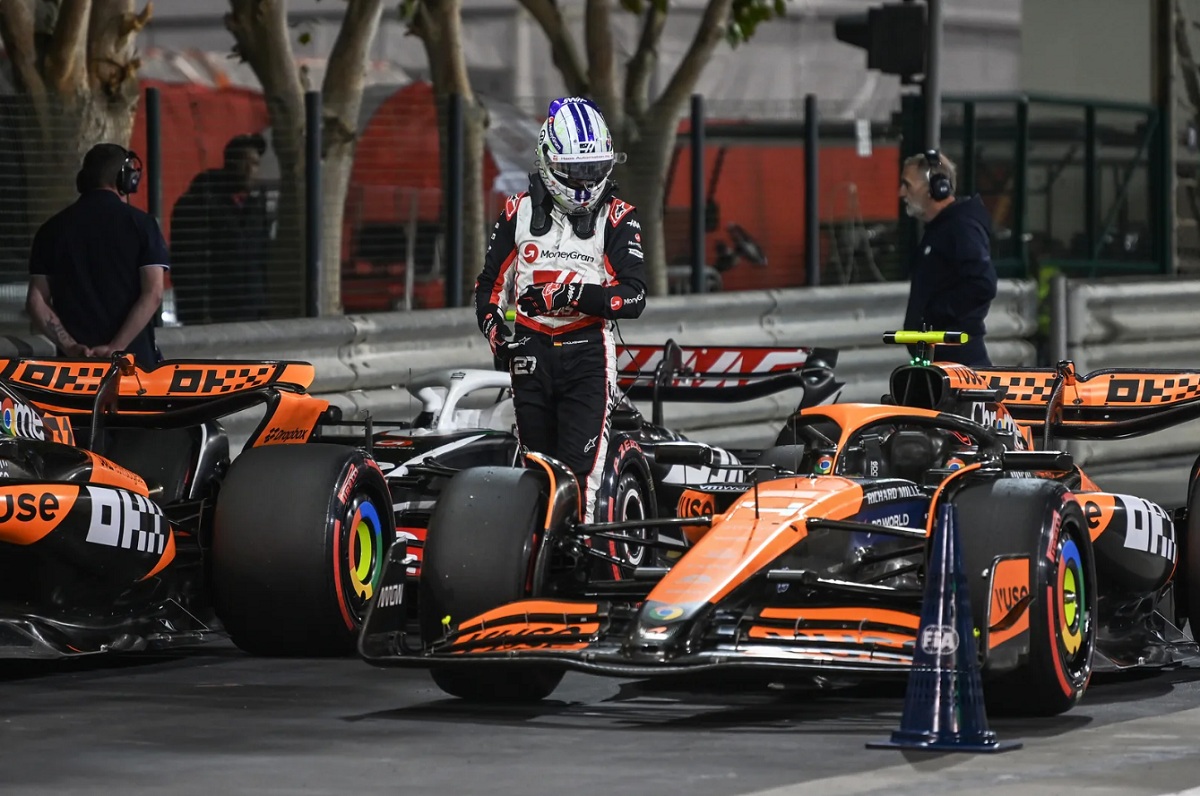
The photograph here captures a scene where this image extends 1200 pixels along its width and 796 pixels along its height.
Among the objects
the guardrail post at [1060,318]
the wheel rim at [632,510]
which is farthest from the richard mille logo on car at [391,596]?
the guardrail post at [1060,318]

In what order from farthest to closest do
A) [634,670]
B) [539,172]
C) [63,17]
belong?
[63,17] → [539,172] → [634,670]

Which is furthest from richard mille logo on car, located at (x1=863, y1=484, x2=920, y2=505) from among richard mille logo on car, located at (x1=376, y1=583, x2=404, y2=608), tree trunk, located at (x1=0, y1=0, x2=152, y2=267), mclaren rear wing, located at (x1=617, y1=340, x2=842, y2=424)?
tree trunk, located at (x1=0, y1=0, x2=152, y2=267)

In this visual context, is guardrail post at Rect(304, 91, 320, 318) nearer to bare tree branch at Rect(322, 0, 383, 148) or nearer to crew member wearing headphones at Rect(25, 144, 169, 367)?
bare tree branch at Rect(322, 0, 383, 148)

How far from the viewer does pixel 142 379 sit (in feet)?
33.6

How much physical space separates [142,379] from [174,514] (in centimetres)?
66

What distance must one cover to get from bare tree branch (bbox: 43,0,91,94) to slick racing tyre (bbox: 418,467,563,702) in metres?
5.96

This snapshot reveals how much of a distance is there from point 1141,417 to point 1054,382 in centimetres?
36

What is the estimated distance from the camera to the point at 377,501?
9.84m

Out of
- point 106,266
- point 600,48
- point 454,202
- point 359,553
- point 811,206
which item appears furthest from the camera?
point 600,48

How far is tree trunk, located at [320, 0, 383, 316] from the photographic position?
48.8ft

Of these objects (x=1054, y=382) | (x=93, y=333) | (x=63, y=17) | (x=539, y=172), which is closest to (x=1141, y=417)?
(x=1054, y=382)

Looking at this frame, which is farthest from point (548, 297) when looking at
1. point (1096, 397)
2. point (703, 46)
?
point (703, 46)

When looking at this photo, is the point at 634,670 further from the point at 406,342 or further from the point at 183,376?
the point at 406,342

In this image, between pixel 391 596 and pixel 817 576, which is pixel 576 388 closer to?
pixel 391 596
